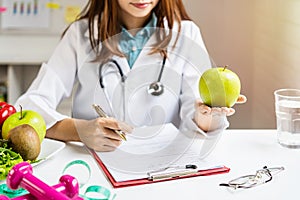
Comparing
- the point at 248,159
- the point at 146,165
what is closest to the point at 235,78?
the point at 248,159

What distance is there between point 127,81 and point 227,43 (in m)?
1.21

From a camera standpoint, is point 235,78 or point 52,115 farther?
point 52,115

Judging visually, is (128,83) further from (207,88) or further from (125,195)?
→ (125,195)

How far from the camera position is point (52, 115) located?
1413 millimetres

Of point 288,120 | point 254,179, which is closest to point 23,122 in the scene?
point 254,179

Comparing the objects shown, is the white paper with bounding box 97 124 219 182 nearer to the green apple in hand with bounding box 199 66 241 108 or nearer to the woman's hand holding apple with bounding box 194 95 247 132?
the woman's hand holding apple with bounding box 194 95 247 132

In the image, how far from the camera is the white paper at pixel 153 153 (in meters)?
1.15

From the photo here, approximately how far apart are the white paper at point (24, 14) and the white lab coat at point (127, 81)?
1.24 m

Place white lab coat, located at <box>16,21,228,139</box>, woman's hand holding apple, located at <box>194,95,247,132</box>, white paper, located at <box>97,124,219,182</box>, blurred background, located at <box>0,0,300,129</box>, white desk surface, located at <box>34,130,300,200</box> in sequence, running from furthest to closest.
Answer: blurred background, located at <box>0,0,300,129</box>
white lab coat, located at <box>16,21,228,139</box>
woman's hand holding apple, located at <box>194,95,247,132</box>
white paper, located at <box>97,124,219,182</box>
white desk surface, located at <box>34,130,300,200</box>

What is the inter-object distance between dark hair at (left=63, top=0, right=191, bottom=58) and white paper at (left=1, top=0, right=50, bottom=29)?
4.07ft

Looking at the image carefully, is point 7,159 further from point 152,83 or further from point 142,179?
point 152,83

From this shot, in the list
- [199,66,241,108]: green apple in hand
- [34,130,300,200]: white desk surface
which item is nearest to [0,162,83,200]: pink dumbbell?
[34,130,300,200]: white desk surface

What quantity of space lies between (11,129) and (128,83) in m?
0.49

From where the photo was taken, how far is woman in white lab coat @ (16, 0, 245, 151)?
1.57m
